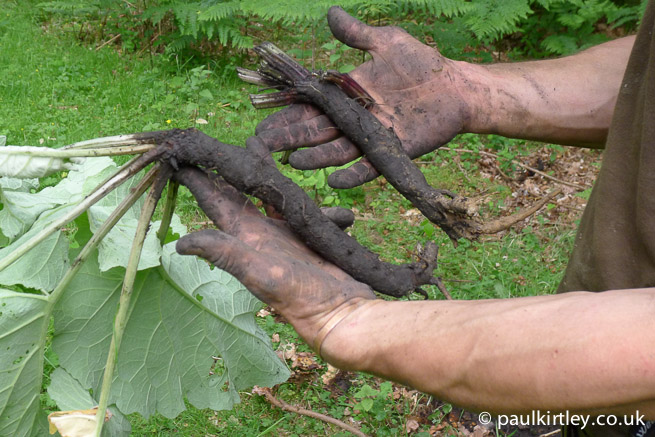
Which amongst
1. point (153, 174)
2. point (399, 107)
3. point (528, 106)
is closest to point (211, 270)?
point (153, 174)

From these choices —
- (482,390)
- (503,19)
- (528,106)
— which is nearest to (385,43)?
(528,106)

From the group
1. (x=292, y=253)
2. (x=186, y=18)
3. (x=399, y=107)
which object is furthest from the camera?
(x=186, y=18)

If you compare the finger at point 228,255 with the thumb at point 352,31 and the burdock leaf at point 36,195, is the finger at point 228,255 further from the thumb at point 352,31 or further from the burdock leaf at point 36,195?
the thumb at point 352,31

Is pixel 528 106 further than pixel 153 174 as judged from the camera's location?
Yes

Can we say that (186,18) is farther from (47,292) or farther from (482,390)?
(482,390)

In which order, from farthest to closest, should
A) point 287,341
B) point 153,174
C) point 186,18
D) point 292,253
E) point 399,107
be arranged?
point 186,18, point 287,341, point 399,107, point 153,174, point 292,253

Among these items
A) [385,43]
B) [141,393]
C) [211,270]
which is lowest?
[141,393]

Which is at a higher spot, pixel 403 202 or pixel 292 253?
pixel 292 253
